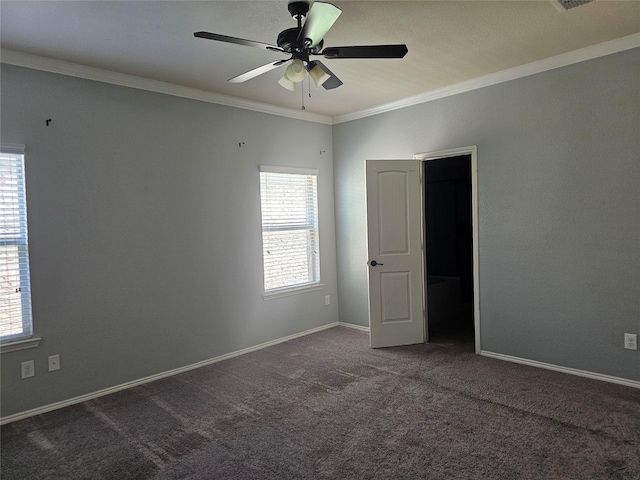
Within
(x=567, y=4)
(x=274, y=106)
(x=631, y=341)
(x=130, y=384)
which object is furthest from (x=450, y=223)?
(x=130, y=384)

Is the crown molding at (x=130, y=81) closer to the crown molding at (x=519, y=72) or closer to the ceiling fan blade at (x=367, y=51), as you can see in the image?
the crown molding at (x=519, y=72)

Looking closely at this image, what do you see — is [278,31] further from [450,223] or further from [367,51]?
[450,223]

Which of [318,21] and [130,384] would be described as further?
[130,384]

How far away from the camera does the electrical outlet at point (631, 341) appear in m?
3.27

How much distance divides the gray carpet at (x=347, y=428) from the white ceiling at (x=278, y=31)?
106 inches

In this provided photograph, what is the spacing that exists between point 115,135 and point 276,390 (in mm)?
2563

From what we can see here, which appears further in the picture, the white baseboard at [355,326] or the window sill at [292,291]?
the white baseboard at [355,326]

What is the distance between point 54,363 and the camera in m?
3.25

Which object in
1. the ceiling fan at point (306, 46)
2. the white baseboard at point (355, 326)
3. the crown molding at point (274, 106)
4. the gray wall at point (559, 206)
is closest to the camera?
the ceiling fan at point (306, 46)

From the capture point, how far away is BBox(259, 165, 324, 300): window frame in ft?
15.5

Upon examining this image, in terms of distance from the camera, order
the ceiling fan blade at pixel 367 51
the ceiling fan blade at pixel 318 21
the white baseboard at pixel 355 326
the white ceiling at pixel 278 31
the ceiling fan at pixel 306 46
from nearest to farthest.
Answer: the ceiling fan blade at pixel 318 21, the ceiling fan at pixel 306 46, the ceiling fan blade at pixel 367 51, the white ceiling at pixel 278 31, the white baseboard at pixel 355 326

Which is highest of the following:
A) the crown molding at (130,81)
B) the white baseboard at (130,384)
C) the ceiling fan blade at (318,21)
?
the crown molding at (130,81)

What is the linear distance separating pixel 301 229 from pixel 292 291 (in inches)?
30.1

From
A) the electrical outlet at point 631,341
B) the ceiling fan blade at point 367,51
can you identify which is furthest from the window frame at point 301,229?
the electrical outlet at point 631,341
